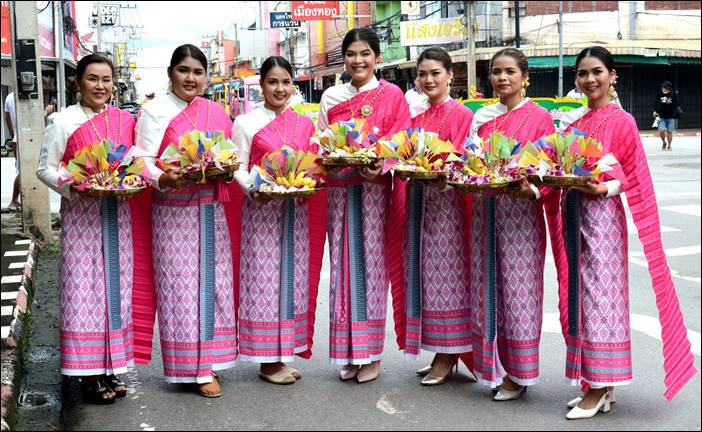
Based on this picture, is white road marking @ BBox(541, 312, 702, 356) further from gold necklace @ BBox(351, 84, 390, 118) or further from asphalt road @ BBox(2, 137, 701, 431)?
gold necklace @ BBox(351, 84, 390, 118)

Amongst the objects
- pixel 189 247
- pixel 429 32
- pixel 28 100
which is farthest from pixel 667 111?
pixel 189 247

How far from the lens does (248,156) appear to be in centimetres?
489

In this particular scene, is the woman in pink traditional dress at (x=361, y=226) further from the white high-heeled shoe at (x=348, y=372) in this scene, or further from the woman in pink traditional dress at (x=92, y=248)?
the woman in pink traditional dress at (x=92, y=248)

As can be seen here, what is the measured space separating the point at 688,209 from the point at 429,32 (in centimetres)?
1338

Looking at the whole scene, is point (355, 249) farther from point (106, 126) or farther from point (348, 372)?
point (106, 126)

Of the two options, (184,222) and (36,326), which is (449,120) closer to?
(184,222)

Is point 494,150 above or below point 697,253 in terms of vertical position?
above

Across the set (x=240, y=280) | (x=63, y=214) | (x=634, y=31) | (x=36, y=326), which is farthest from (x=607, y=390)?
(x=634, y=31)

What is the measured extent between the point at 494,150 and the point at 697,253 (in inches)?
219

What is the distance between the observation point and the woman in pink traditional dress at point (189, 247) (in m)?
4.72

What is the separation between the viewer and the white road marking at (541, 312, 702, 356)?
237 inches

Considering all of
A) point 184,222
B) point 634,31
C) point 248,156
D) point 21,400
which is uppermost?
point 634,31

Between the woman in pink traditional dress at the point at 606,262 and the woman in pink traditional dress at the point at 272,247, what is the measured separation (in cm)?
142

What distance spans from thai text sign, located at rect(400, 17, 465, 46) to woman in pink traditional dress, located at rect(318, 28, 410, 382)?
18.9 meters
